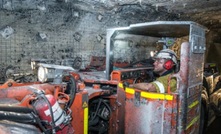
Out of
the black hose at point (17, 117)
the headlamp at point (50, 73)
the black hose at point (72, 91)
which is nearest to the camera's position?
the black hose at point (17, 117)

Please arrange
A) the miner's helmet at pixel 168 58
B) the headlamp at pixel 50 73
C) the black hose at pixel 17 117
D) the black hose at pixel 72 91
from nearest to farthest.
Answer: the black hose at pixel 17 117 < the black hose at pixel 72 91 < the headlamp at pixel 50 73 < the miner's helmet at pixel 168 58

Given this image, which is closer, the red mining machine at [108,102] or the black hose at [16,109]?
the black hose at [16,109]

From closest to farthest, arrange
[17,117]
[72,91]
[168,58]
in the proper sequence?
[17,117] → [72,91] → [168,58]

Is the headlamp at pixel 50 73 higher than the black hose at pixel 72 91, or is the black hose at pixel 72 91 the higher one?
the headlamp at pixel 50 73

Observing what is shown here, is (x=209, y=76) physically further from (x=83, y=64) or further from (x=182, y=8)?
(x=83, y=64)

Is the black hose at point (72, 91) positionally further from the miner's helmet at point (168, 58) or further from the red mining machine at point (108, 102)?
the miner's helmet at point (168, 58)

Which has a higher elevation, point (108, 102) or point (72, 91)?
point (72, 91)

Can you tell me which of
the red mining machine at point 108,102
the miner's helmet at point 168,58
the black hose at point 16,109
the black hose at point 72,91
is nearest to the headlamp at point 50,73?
the red mining machine at point 108,102

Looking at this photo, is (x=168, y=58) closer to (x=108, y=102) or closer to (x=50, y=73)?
(x=108, y=102)

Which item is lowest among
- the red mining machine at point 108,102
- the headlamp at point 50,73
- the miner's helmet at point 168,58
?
the red mining machine at point 108,102

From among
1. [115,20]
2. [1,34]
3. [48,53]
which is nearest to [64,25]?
[48,53]

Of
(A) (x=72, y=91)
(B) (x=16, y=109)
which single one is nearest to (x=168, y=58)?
(A) (x=72, y=91)

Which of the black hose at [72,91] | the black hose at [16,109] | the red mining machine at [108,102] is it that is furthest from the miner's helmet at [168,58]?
the black hose at [16,109]

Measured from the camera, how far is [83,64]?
6141mm
